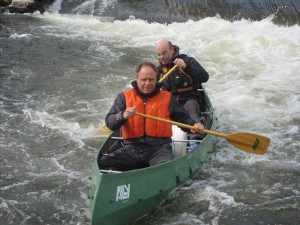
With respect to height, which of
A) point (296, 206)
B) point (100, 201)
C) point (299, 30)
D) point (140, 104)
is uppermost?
point (299, 30)

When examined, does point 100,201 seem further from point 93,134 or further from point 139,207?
point 93,134

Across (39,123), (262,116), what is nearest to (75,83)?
(39,123)

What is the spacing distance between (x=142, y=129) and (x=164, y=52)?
132 cm

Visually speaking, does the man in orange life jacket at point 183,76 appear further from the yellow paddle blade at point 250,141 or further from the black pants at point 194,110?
the yellow paddle blade at point 250,141

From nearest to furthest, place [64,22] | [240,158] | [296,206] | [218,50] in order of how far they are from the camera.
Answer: [296,206] < [240,158] < [218,50] < [64,22]

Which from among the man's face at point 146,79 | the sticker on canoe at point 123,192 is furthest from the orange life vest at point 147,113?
the sticker on canoe at point 123,192

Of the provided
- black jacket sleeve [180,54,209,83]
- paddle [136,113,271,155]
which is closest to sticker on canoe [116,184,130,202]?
paddle [136,113,271,155]

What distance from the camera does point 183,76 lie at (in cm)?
644

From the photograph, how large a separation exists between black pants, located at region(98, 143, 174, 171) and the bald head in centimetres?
140

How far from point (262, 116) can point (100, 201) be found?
4697mm

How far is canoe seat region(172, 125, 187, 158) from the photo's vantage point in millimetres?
5802

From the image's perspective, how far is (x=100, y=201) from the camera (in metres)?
4.44

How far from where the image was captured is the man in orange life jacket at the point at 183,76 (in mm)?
6129

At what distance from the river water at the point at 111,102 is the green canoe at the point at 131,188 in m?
0.28
